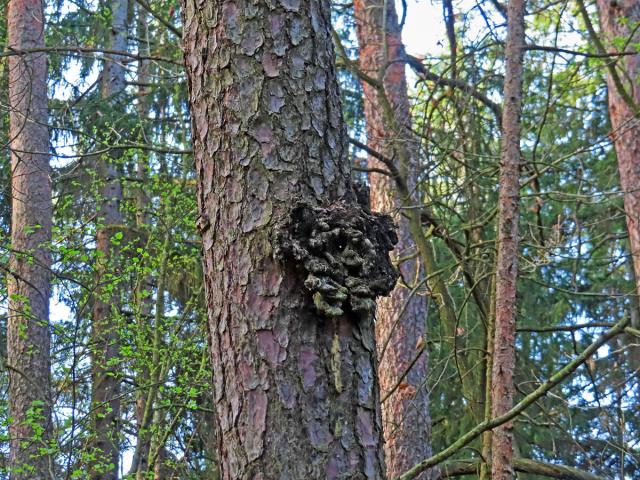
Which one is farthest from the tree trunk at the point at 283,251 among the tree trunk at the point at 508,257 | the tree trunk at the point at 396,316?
the tree trunk at the point at 396,316

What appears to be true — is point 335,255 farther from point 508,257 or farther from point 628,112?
point 628,112

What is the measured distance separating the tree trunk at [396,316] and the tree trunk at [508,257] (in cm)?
152

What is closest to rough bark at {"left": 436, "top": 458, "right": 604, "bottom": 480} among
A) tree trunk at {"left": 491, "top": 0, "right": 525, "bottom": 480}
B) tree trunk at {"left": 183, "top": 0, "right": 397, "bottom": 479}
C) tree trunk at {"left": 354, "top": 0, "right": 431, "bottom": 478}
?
tree trunk at {"left": 491, "top": 0, "right": 525, "bottom": 480}

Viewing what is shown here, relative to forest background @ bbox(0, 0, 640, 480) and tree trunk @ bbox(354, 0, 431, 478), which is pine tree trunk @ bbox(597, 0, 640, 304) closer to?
forest background @ bbox(0, 0, 640, 480)

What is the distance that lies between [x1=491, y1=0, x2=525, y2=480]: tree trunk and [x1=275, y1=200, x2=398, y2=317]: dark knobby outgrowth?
55.8 inches

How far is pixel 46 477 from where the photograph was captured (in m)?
6.71

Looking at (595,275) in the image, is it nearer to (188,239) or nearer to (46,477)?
(188,239)

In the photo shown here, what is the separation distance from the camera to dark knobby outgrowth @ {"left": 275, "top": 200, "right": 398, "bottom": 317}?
1677 millimetres

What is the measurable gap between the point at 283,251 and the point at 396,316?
4.96 meters

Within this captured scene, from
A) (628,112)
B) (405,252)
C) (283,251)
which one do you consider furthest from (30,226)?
(283,251)

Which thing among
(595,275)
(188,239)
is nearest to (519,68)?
(188,239)

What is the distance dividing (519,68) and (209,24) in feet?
6.21

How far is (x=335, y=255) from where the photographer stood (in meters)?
1.72

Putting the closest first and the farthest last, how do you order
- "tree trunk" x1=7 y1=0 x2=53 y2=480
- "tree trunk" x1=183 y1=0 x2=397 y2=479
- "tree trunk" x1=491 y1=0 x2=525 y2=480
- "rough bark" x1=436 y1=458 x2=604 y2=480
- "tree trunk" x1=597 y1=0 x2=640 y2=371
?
"tree trunk" x1=183 y1=0 x2=397 y2=479
"tree trunk" x1=491 y1=0 x2=525 y2=480
"rough bark" x1=436 y1=458 x2=604 y2=480
"tree trunk" x1=597 y1=0 x2=640 y2=371
"tree trunk" x1=7 y1=0 x2=53 y2=480
